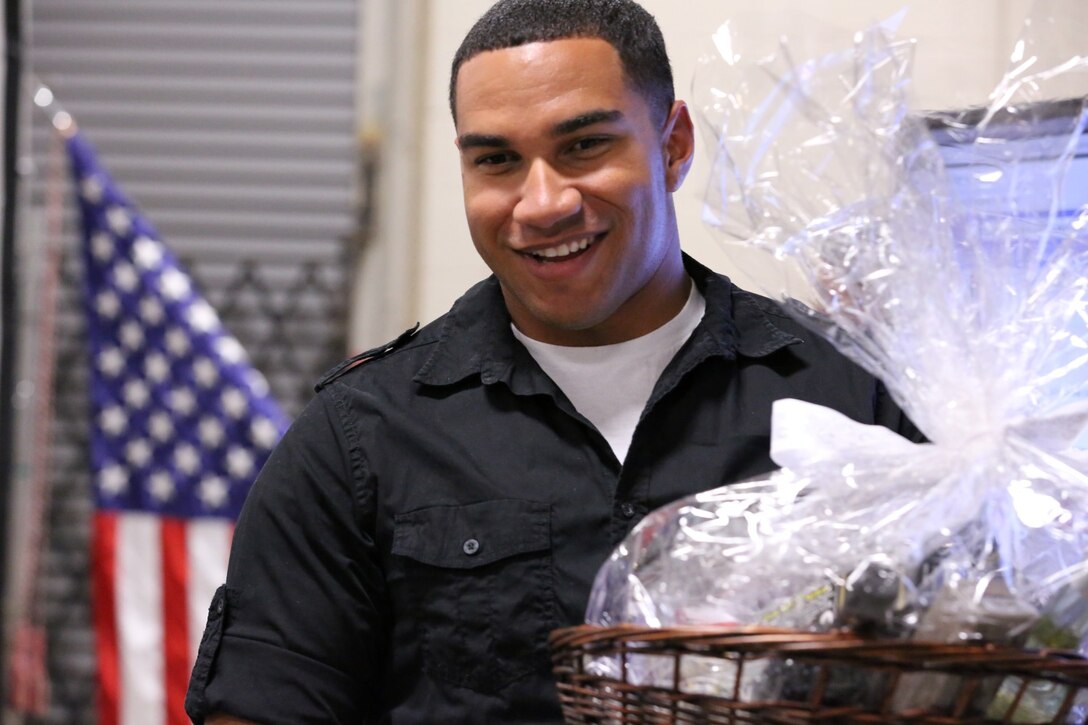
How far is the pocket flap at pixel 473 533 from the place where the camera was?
1648mm

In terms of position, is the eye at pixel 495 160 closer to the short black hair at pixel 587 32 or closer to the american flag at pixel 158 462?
the short black hair at pixel 587 32

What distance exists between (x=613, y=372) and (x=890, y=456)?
572mm

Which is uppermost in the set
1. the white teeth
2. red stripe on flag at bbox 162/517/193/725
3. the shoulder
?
the white teeth

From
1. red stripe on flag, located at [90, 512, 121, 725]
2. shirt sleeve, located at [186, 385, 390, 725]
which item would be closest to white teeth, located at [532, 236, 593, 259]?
shirt sleeve, located at [186, 385, 390, 725]

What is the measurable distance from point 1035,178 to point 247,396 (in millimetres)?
2645

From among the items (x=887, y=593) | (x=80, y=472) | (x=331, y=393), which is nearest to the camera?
(x=887, y=593)

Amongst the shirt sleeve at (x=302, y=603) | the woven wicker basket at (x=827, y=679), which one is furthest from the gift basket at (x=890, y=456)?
the shirt sleeve at (x=302, y=603)

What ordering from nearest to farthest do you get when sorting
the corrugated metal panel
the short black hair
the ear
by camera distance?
1. the short black hair
2. the ear
3. the corrugated metal panel

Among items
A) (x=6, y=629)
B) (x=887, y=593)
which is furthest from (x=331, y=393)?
(x=6, y=629)

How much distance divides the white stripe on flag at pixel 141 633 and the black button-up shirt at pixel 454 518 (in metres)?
2.14

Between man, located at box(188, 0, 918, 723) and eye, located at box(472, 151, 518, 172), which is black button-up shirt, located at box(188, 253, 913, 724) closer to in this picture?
man, located at box(188, 0, 918, 723)

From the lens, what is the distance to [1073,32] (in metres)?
1.49

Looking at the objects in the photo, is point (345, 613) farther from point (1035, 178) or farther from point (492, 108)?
point (1035, 178)

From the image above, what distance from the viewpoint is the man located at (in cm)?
165
